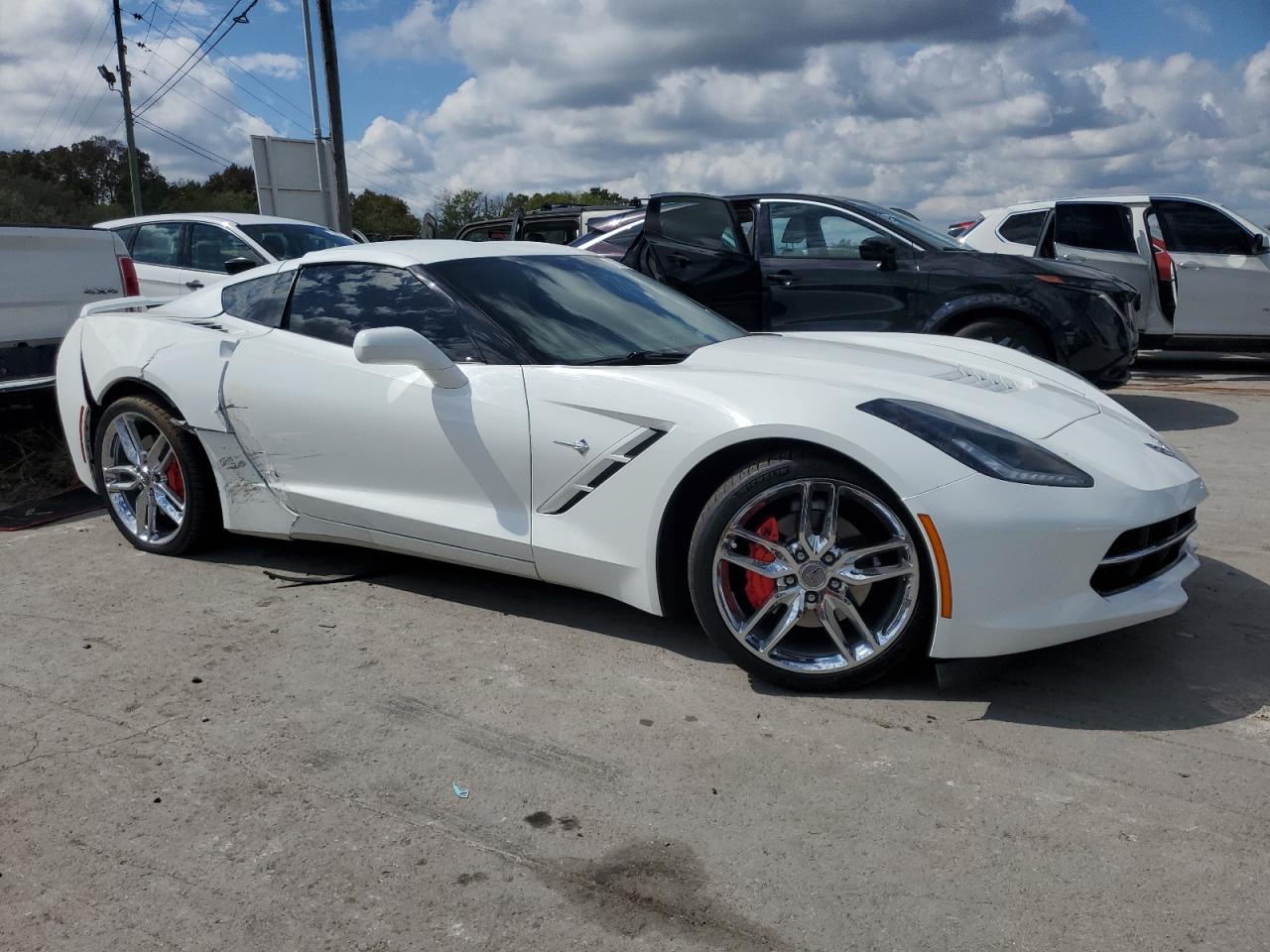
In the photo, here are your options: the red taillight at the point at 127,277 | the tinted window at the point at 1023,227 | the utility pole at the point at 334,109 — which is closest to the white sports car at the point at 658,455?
the red taillight at the point at 127,277

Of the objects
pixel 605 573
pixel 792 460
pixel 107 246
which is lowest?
pixel 605 573

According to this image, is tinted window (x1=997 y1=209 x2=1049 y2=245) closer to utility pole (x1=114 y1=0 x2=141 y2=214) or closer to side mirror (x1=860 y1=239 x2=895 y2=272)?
side mirror (x1=860 y1=239 x2=895 y2=272)

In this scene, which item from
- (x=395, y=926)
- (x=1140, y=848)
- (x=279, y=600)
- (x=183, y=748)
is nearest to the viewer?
(x=395, y=926)

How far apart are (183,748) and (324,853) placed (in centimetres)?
76

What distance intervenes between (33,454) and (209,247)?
4.82 metres

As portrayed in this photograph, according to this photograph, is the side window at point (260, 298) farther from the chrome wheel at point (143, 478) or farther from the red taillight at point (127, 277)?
the red taillight at point (127, 277)

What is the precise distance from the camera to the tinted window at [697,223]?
24.6 feet

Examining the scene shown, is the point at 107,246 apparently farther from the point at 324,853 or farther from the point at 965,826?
the point at 965,826

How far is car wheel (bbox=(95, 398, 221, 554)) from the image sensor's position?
4.55m

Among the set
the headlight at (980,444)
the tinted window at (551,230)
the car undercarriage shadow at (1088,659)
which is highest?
the tinted window at (551,230)

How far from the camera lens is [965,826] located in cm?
249

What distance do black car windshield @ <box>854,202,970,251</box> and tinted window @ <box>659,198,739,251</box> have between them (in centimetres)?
106

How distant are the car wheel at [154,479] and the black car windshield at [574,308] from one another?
144 centimetres

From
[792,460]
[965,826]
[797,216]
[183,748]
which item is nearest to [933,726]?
[965,826]
